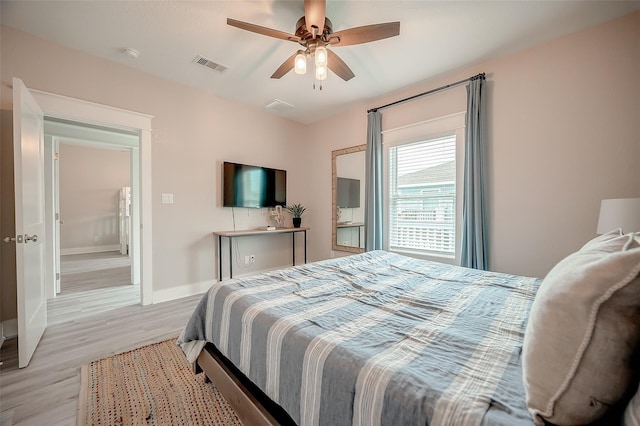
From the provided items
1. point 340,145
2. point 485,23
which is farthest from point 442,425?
point 340,145

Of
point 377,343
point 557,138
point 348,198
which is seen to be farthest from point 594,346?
point 348,198

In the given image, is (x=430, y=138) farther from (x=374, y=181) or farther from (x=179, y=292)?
(x=179, y=292)

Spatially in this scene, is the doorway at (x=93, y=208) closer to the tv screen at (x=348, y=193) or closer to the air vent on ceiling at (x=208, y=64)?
the air vent on ceiling at (x=208, y=64)

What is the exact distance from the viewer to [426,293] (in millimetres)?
1497

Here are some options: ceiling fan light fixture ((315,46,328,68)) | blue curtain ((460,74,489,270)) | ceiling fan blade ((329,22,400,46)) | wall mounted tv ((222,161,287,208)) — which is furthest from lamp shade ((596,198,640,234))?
wall mounted tv ((222,161,287,208))

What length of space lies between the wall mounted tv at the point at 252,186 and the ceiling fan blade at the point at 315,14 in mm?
2391

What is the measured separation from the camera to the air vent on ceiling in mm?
2707

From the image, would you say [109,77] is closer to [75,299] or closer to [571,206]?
[75,299]

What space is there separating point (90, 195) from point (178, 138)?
5.59 metres

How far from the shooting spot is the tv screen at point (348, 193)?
3.98 meters

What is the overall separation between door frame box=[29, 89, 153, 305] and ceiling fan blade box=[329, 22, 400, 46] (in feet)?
8.04

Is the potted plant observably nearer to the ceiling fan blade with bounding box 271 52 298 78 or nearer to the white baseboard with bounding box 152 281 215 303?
the white baseboard with bounding box 152 281 215 303

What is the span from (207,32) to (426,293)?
9.18 feet

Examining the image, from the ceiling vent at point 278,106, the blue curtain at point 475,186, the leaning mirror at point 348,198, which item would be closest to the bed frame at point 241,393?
the blue curtain at point 475,186
